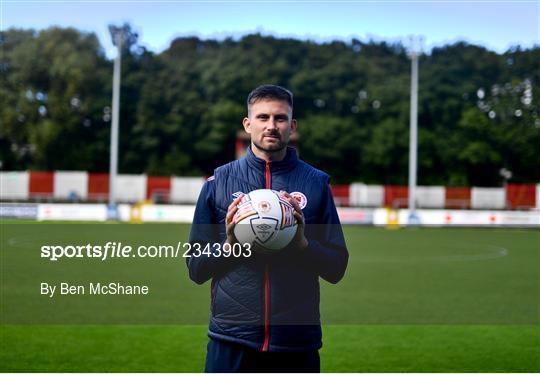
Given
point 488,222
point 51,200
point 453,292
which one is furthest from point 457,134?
point 51,200

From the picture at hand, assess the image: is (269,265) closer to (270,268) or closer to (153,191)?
(270,268)

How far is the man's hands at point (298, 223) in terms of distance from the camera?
306 centimetres

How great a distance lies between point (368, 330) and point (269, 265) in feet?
19.4

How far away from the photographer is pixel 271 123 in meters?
3.13

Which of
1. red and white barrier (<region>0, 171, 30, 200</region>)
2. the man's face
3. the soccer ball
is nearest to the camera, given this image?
the soccer ball

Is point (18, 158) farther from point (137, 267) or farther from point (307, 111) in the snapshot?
point (137, 267)

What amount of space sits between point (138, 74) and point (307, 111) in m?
9.55

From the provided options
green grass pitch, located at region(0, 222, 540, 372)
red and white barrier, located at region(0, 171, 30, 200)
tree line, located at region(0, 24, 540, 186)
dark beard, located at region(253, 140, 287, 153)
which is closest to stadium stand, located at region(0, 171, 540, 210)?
red and white barrier, located at region(0, 171, 30, 200)

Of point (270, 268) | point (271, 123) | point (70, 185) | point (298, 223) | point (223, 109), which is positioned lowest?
point (270, 268)

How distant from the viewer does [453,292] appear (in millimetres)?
12289

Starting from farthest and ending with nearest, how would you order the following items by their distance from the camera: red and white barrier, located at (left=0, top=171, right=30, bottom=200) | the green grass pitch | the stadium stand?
1. the stadium stand
2. red and white barrier, located at (left=0, top=171, right=30, bottom=200)
3. the green grass pitch

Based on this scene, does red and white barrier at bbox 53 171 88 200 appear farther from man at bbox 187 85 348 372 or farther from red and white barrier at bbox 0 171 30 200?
man at bbox 187 85 348 372

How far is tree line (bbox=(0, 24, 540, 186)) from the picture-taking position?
30.6m

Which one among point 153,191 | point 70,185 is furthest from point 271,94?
point 153,191
